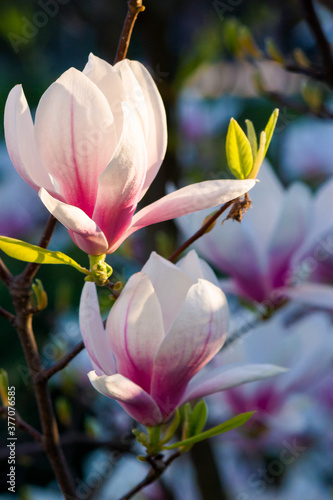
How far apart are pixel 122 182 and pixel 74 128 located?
0.05m

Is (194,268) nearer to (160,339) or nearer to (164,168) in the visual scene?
(160,339)

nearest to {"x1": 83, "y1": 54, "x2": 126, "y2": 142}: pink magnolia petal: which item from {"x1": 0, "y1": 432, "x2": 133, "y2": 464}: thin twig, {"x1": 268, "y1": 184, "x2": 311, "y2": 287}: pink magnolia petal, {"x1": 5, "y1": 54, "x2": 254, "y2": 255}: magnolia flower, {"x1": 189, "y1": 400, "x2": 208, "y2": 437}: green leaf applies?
{"x1": 5, "y1": 54, "x2": 254, "y2": 255}: magnolia flower

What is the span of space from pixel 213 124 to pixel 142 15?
0.83 m

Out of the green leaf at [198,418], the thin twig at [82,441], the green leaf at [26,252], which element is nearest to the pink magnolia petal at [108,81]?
the green leaf at [26,252]

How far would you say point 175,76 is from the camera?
1.18m

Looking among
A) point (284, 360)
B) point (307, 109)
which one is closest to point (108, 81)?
point (307, 109)

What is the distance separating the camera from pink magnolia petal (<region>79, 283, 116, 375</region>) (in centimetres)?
44

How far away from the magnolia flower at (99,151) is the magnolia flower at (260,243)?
275mm

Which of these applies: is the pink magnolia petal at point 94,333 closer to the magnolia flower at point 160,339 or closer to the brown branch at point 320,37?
the magnolia flower at point 160,339

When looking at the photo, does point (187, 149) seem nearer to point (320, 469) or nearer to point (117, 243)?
point (320, 469)

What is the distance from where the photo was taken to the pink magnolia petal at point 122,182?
1.23 ft

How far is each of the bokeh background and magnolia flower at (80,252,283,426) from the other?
10.6 inches

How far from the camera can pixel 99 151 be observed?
15.7 inches

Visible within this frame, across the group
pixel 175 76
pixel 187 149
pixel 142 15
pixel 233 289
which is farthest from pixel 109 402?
pixel 187 149
